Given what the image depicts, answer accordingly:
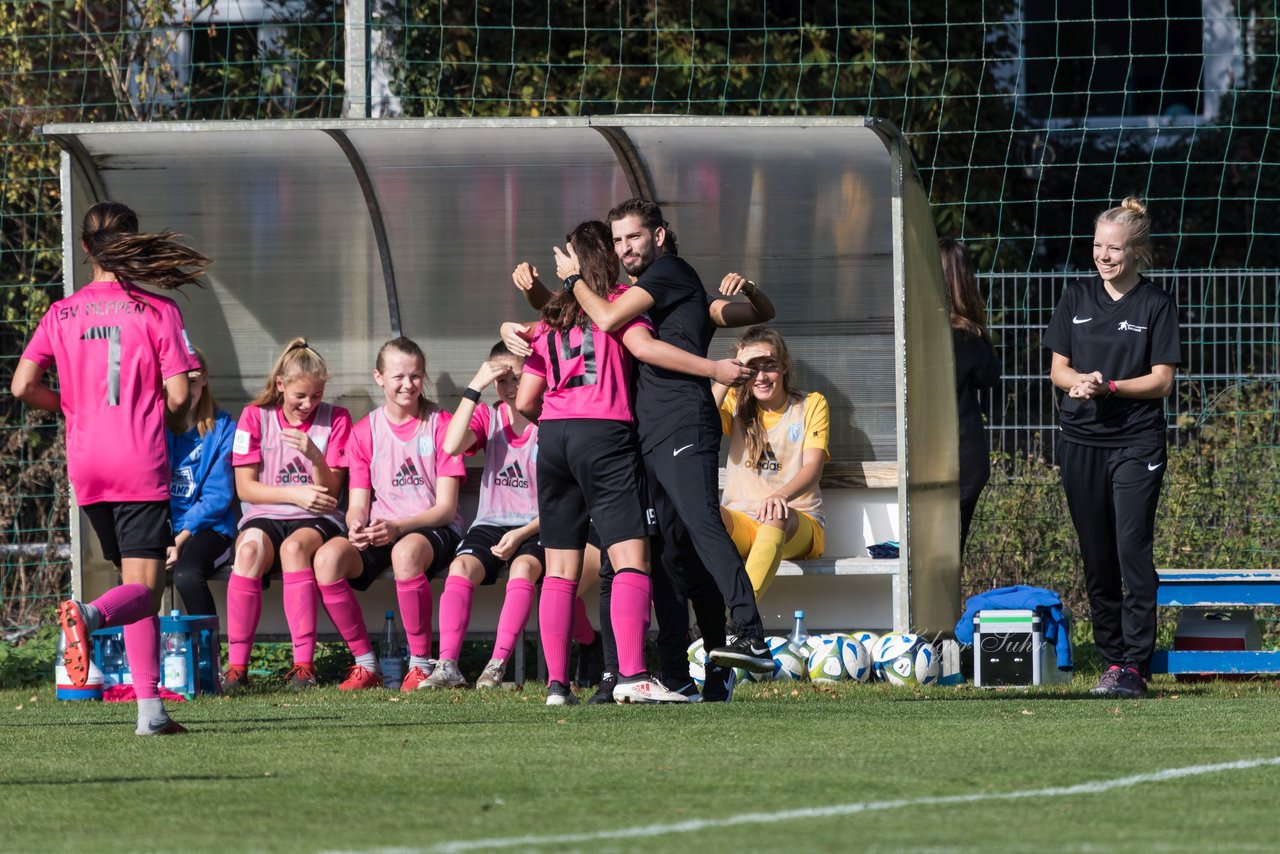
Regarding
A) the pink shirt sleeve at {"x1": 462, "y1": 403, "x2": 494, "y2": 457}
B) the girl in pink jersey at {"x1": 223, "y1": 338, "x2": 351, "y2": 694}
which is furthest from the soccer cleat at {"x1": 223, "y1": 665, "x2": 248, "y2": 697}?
the pink shirt sleeve at {"x1": 462, "y1": 403, "x2": 494, "y2": 457}

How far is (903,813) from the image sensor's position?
3.66 meters

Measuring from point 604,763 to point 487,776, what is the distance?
327 mm

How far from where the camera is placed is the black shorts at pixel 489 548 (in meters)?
7.71

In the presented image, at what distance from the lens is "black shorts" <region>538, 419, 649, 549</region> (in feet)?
20.0

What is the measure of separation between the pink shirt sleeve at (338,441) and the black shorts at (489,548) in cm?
72

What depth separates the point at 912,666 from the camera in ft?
24.4

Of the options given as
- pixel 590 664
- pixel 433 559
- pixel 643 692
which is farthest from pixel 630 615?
pixel 433 559

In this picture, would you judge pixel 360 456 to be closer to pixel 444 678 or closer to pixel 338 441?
pixel 338 441

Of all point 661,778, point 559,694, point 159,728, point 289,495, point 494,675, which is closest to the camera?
point 661,778

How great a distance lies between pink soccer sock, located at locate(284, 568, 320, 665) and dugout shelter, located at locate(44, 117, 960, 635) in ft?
2.37

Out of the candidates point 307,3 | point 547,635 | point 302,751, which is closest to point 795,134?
point 547,635

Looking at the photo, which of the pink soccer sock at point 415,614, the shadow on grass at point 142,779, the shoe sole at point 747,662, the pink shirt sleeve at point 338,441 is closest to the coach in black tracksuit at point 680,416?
the shoe sole at point 747,662

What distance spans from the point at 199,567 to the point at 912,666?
2991 mm

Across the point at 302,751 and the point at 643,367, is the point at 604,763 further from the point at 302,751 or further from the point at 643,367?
the point at 643,367
